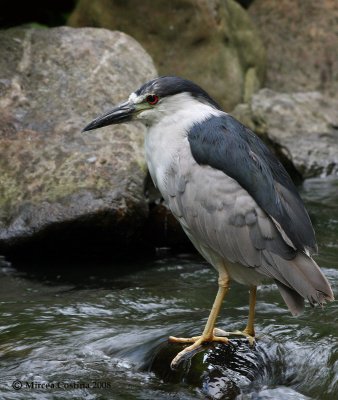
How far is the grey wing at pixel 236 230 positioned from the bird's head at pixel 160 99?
35 cm

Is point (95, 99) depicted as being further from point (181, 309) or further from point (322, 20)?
point (322, 20)

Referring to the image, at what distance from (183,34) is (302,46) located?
1.66 metres

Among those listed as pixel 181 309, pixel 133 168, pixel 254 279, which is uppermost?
pixel 133 168

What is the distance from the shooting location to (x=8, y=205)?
20.7 ft

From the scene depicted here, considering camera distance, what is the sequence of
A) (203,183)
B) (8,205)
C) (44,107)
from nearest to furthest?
(203,183), (8,205), (44,107)

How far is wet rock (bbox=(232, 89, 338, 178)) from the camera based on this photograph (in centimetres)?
858

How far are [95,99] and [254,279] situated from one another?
2.90 metres

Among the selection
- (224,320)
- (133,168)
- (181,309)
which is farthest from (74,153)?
(224,320)

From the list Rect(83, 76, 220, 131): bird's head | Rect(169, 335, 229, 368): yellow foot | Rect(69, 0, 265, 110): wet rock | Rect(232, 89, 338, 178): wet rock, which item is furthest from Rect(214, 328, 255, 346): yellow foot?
Rect(69, 0, 265, 110): wet rock

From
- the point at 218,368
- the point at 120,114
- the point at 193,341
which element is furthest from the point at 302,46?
the point at 218,368

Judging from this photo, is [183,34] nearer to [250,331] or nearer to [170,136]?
[170,136]

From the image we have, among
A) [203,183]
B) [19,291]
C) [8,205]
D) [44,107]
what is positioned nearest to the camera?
[203,183]

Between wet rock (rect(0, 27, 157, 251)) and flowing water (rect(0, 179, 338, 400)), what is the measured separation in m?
0.37

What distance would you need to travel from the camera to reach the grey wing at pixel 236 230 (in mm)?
4328
